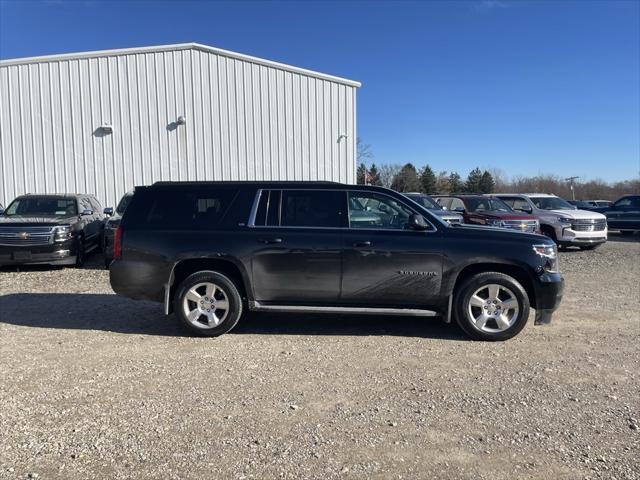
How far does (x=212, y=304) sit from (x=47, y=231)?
6300mm

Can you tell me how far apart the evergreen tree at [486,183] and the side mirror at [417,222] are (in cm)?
7836

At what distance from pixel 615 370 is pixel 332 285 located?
295 centimetres

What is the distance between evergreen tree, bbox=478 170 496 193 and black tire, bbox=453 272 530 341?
78.2 meters

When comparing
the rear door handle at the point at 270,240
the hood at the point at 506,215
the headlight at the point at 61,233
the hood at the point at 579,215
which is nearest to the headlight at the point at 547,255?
the rear door handle at the point at 270,240

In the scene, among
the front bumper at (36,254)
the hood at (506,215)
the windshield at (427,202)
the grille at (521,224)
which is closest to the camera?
the front bumper at (36,254)

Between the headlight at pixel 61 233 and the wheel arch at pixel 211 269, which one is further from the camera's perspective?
the headlight at pixel 61 233

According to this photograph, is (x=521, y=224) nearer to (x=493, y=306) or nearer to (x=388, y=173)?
(x=493, y=306)

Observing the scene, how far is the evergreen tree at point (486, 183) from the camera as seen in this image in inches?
3135

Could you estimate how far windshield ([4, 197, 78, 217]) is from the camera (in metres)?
11.5

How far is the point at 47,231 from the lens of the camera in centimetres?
1012

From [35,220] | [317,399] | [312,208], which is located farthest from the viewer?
[35,220]

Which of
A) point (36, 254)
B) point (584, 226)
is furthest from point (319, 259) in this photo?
point (584, 226)

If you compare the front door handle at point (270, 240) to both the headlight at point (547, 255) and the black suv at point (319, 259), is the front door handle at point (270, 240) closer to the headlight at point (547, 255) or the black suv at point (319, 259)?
the black suv at point (319, 259)

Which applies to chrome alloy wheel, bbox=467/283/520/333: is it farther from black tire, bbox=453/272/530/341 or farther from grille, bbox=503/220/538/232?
grille, bbox=503/220/538/232
